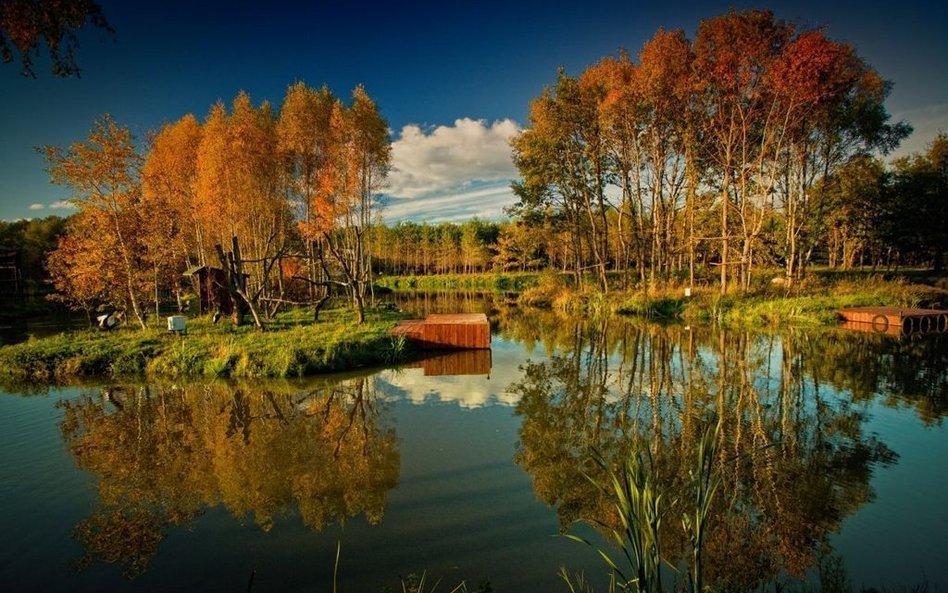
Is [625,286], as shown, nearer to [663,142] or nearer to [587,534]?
[663,142]

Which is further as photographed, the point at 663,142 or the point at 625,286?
the point at 625,286

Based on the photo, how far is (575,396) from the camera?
10.5 m

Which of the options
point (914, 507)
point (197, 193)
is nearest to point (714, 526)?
point (914, 507)

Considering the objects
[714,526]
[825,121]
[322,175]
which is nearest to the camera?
[714,526]

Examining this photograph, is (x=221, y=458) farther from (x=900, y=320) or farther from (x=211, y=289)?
(x=900, y=320)

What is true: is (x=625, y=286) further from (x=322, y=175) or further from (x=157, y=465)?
(x=157, y=465)

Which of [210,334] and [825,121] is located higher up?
[825,121]

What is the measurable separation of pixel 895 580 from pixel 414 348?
13.4 metres

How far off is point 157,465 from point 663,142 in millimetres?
27993

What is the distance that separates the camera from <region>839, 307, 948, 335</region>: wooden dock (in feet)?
60.4

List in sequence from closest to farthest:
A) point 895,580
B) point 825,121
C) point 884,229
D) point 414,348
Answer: point 895,580 → point 414,348 → point 825,121 → point 884,229

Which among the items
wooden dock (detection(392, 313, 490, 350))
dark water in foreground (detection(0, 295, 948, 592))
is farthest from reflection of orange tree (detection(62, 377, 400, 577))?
wooden dock (detection(392, 313, 490, 350))

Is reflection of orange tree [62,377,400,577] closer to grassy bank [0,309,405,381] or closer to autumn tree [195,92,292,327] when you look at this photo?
grassy bank [0,309,405,381]

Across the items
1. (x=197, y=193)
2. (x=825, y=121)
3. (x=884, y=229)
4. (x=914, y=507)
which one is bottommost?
(x=914, y=507)
